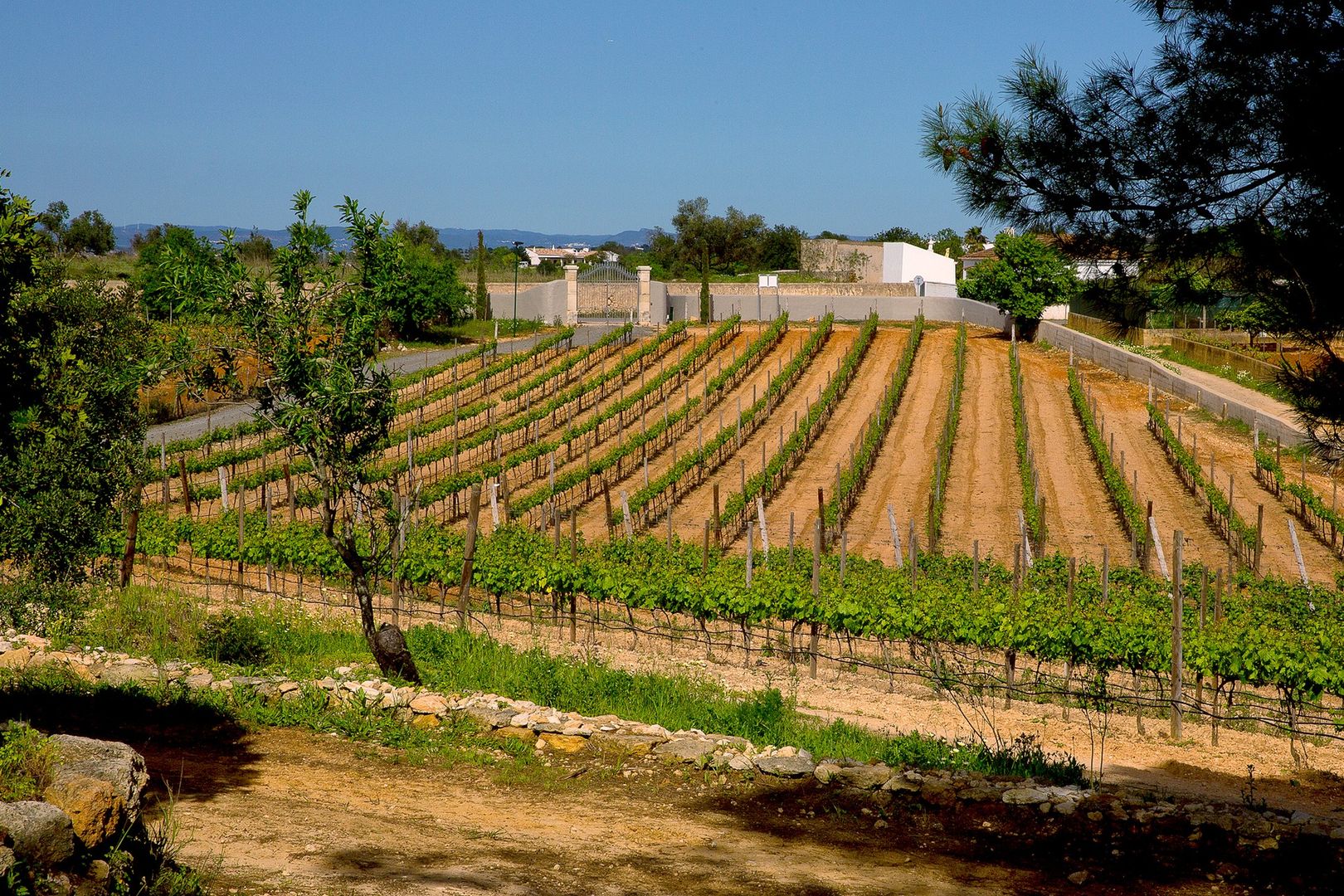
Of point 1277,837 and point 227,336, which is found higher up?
point 227,336

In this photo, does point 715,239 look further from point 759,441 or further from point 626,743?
point 626,743

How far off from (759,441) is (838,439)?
230cm

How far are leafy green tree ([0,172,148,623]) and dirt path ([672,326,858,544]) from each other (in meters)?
→ 12.0

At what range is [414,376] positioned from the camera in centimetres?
4300

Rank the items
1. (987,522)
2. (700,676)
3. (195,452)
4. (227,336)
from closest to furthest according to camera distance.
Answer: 1. (227,336)
2. (700,676)
3. (987,522)
4. (195,452)

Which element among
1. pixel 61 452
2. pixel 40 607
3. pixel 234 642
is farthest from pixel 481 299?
pixel 234 642

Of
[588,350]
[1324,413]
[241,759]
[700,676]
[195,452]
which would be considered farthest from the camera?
[588,350]

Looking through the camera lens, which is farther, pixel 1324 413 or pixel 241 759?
pixel 241 759

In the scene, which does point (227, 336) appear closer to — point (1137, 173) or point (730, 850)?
point (730, 850)

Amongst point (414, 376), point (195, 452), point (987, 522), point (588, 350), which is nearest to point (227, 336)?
point (987, 522)

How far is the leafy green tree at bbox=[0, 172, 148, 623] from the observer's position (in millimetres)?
7859

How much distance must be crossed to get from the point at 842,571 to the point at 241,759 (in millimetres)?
9737

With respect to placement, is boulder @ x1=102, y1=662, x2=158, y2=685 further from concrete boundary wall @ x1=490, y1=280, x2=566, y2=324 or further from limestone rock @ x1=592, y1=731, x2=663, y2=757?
concrete boundary wall @ x1=490, y1=280, x2=566, y2=324

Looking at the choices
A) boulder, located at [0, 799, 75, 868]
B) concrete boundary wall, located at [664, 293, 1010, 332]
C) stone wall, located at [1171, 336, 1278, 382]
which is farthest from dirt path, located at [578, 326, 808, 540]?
boulder, located at [0, 799, 75, 868]
